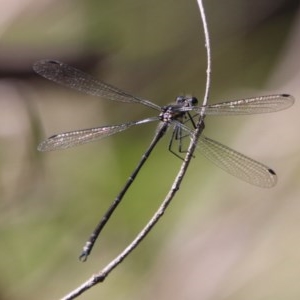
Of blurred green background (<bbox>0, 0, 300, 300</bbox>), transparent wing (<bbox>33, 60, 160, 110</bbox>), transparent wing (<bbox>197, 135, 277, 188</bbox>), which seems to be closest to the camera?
transparent wing (<bbox>197, 135, 277, 188</bbox>)

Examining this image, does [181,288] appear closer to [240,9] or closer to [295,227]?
[295,227]

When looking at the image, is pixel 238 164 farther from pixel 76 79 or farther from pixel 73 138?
pixel 76 79

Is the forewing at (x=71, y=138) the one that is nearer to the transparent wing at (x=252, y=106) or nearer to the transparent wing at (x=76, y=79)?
the transparent wing at (x=76, y=79)

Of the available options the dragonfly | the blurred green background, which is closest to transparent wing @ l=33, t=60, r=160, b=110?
the dragonfly

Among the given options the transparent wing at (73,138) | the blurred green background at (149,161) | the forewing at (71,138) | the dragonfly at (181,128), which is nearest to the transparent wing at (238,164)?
the dragonfly at (181,128)

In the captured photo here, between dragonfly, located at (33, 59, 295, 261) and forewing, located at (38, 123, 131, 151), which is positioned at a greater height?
dragonfly, located at (33, 59, 295, 261)

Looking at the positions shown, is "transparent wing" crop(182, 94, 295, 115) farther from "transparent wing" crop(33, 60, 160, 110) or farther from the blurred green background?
the blurred green background

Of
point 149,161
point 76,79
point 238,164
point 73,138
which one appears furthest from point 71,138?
point 149,161
